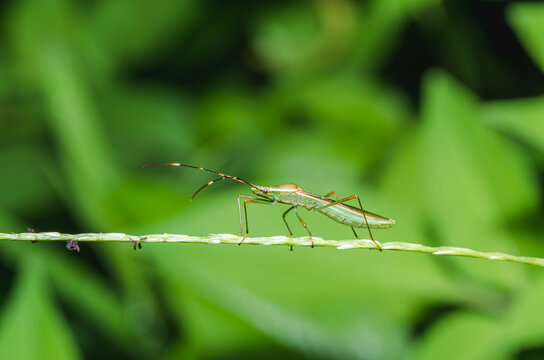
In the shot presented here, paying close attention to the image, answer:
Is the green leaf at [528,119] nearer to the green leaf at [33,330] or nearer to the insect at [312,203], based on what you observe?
the insect at [312,203]

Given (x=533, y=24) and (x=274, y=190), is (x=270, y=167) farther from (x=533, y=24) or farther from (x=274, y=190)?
(x=533, y=24)

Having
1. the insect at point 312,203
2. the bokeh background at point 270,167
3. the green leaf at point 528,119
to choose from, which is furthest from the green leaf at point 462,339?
the green leaf at point 528,119

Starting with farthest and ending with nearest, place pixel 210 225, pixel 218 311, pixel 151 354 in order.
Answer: pixel 151 354 < pixel 218 311 < pixel 210 225

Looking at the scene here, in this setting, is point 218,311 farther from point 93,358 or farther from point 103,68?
point 103,68

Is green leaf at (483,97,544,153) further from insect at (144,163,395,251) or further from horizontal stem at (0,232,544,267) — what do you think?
horizontal stem at (0,232,544,267)

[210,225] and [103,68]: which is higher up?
[103,68]

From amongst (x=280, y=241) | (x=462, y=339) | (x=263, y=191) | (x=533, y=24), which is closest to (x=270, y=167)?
(x=263, y=191)

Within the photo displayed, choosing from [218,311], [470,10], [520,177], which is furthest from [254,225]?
[470,10]

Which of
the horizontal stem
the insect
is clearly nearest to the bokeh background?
the insect
